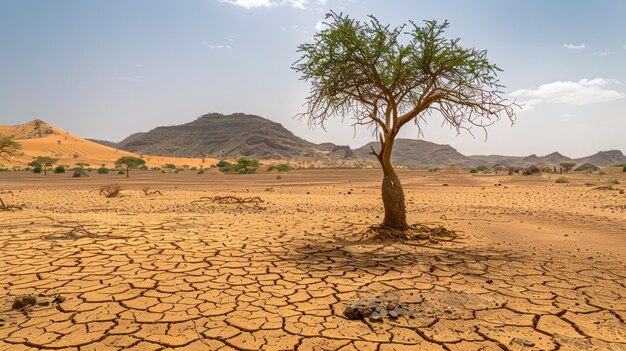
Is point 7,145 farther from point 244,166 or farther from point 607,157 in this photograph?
point 607,157

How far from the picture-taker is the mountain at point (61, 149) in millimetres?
49688

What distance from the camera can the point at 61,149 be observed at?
5709 cm

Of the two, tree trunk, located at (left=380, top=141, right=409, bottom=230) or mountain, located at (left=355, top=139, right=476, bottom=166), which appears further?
mountain, located at (left=355, top=139, right=476, bottom=166)

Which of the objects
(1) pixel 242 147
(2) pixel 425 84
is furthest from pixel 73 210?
(1) pixel 242 147

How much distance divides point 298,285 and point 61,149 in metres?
65.3

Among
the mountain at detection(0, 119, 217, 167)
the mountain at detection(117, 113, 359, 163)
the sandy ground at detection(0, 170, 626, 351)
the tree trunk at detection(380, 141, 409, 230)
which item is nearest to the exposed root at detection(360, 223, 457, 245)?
the tree trunk at detection(380, 141, 409, 230)

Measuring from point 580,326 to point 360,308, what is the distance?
169 centimetres

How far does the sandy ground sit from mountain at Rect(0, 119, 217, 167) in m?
45.7

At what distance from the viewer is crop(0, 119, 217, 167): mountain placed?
163ft

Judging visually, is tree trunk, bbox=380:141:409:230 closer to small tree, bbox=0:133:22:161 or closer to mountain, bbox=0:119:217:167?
small tree, bbox=0:133:22:161

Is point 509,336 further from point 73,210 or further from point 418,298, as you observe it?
point 73,210

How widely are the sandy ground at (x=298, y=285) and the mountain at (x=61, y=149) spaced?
150ft

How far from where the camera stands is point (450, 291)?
3.71 meters

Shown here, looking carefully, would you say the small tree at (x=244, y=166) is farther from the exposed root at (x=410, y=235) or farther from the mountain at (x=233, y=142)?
the mountain at (x=233, y=142)
